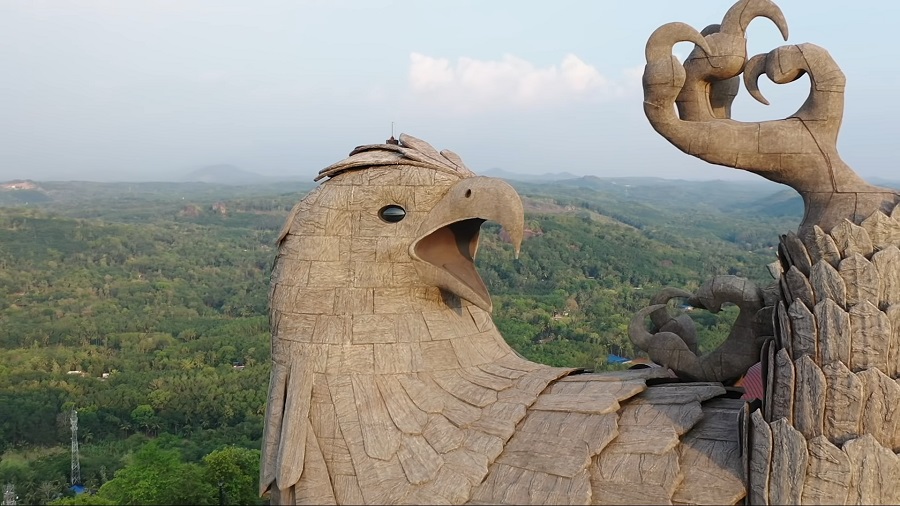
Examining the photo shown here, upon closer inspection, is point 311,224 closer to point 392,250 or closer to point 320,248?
point 320,248

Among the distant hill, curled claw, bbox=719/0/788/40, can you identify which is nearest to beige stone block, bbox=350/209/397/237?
curled claw, bbox=719/0/788/40

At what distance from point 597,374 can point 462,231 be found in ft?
5.49

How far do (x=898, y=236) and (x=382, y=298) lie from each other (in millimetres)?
3542

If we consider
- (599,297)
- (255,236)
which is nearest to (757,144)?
(599,297)

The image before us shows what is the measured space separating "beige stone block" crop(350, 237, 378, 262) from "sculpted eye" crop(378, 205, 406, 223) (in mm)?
207

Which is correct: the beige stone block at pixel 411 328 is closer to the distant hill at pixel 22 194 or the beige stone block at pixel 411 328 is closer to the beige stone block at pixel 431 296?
the beige stone block at pixel 431 296

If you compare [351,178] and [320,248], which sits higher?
[351,178]

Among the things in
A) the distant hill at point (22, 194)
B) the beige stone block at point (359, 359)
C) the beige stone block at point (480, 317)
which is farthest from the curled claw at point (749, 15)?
the distant hill at point (22, 194)

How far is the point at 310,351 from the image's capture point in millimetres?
4941

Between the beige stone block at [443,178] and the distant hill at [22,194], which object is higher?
the beige stone block at [443,178]

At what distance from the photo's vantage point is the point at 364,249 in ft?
16.7

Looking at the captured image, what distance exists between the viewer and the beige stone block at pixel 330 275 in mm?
5070

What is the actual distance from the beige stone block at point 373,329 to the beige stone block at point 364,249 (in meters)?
0.46

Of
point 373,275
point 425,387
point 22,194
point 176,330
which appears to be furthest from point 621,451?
point 22,194
